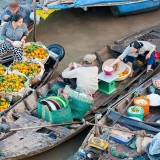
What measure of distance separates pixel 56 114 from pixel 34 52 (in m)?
2.12

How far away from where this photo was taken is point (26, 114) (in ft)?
28.2

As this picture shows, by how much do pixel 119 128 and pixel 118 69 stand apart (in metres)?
2.44

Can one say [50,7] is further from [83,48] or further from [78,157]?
[78,157]

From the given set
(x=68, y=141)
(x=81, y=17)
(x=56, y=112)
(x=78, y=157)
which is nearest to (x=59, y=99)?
(x=56, y=112)

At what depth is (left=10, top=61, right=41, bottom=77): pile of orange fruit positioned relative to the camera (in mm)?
9352

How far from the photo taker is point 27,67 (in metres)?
9.46

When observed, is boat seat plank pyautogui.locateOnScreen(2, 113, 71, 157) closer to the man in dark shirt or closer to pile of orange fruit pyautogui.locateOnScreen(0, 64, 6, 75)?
pile of orange fruit pyautogui.locateOnScreen(0, 64, 6, 75)

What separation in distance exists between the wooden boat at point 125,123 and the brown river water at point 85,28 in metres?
3.00

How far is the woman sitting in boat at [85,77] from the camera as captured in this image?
8852 millimetres

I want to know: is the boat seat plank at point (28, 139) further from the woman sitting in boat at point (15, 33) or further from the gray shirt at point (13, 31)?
the gray shirt at point (13, 31)

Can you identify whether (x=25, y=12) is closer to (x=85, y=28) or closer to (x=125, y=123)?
(x=85, y=28)

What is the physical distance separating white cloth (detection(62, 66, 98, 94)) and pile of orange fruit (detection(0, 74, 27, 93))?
97 cm

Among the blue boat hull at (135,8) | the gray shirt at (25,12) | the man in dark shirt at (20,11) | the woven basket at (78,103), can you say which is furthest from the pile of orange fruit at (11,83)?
the blue boat hull at (135,8)

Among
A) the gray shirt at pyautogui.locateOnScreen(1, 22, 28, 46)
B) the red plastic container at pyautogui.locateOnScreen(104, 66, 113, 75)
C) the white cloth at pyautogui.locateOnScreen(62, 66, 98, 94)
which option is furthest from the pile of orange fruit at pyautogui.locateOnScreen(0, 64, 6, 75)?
the red plastic container at pyautogui.locateOnScreen(104, 66, 113, 75)
